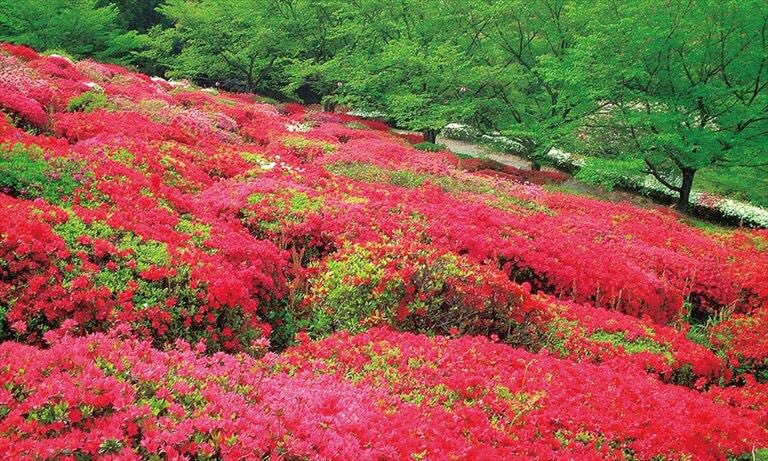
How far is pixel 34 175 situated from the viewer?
653cm

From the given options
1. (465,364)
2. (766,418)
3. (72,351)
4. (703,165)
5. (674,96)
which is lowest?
(766,418)

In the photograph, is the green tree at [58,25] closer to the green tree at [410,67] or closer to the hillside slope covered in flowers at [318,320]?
the green tree at [410,67]

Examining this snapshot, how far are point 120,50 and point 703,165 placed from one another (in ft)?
107

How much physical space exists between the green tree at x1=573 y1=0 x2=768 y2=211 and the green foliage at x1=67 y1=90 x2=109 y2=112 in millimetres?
15597

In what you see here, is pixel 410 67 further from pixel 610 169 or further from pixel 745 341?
pixel 745 341

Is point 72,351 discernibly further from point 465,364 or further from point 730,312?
point 730,312

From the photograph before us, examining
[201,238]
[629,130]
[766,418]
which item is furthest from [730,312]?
[629,130]

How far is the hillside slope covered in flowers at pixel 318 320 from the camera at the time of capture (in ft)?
10.4

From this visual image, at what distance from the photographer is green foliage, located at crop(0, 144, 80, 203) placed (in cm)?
634

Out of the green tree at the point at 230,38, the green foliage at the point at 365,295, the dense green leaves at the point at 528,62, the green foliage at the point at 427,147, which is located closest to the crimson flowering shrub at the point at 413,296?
the green foliage at the point at 365,295

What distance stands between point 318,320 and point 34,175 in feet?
13.3

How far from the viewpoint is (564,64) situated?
20281mm

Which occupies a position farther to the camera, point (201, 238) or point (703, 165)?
point (703, 165)

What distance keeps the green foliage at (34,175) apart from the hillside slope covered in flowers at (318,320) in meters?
0.03
